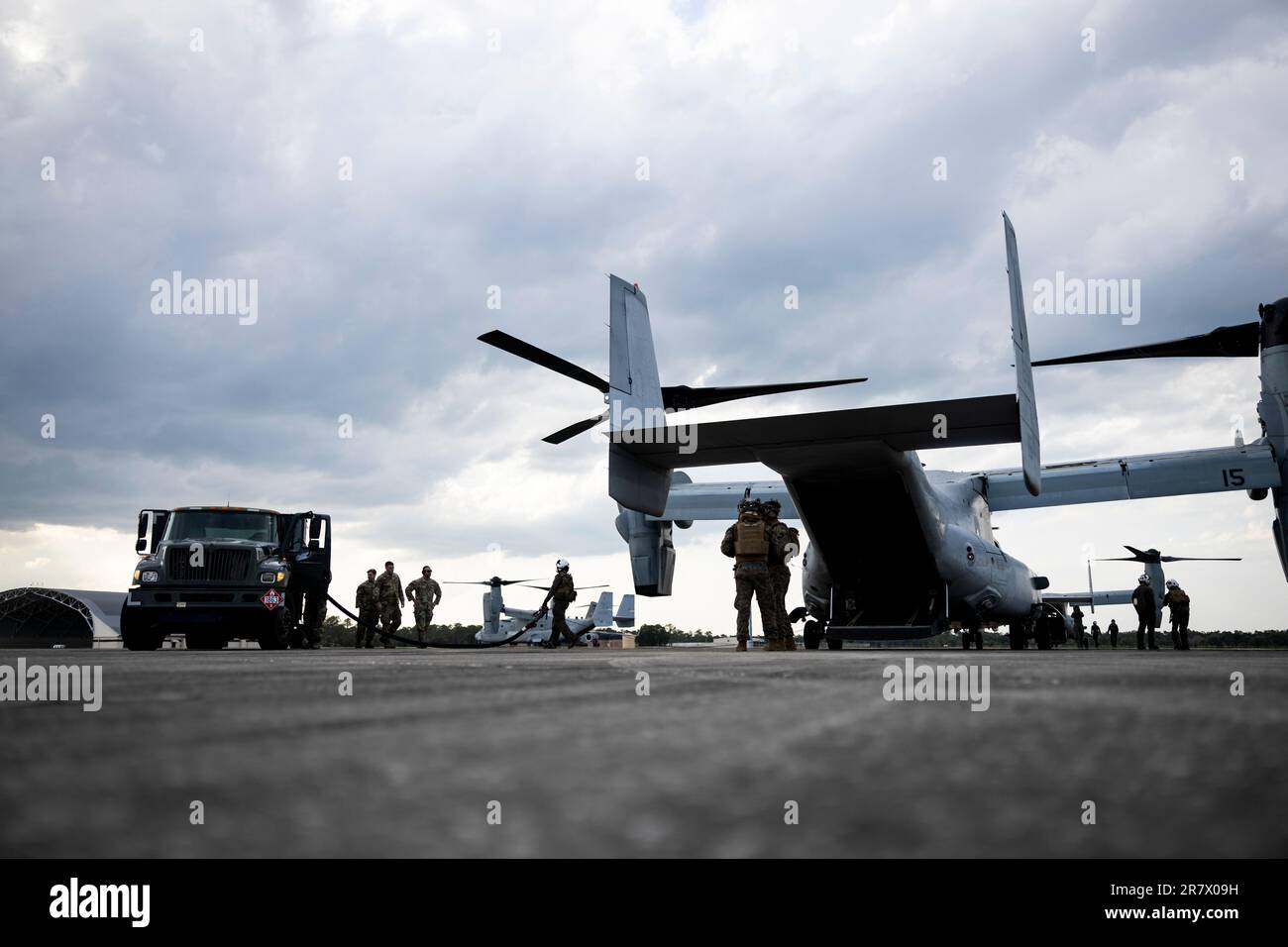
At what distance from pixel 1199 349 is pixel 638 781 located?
16291 millimetres

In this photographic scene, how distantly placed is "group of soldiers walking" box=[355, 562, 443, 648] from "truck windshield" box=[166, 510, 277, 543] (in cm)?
403

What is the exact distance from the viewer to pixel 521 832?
30.1 inches

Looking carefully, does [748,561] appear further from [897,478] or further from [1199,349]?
[1199,349]

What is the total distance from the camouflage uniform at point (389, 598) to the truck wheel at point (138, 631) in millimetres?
5174

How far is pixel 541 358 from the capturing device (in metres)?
14.1

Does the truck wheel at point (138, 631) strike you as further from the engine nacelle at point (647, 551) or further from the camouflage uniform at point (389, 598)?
the engine nacelle at point (647, 551)

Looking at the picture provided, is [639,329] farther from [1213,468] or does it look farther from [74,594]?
[74,594]

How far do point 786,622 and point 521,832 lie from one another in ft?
33.3

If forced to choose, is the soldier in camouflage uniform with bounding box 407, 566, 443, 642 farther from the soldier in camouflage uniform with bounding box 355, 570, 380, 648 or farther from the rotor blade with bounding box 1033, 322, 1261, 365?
the rotor blade with bounding box 1033, 322, 1261, 365

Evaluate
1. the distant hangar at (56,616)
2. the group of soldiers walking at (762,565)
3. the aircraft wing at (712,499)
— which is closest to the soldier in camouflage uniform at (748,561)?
the group of soldiers walking at (762,565)

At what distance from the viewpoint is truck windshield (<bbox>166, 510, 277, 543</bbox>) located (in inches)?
504

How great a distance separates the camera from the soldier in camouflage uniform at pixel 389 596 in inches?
677

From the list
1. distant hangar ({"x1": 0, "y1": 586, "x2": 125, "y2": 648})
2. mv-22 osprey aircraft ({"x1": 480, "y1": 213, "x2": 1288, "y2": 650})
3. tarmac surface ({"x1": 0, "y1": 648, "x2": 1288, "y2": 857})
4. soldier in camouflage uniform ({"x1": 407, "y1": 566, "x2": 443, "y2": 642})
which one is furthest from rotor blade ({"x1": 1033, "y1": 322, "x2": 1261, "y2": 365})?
distant hangar ({"x1": 0, "y1": 586, "x2": 125, "y2": 648})

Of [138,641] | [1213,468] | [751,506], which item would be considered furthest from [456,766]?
[1213,468]
